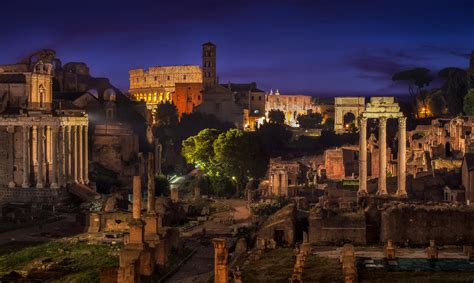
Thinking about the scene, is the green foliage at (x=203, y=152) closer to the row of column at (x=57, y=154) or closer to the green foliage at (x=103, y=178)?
the green foliage at (x=103, y=178)

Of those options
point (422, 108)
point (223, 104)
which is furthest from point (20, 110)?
point (422, 108)

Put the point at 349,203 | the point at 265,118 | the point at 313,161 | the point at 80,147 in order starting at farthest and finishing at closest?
1. the point at 265,118
2. the point at 313,161
3. the point at 80,147
4. the point at 349,203

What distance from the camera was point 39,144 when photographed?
63125 millimetres

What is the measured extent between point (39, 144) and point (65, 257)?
87.4 ft

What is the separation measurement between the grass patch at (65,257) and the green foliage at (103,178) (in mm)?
25615

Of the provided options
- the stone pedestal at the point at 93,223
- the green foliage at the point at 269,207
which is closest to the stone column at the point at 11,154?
the stone pedestal at the point at 93,223

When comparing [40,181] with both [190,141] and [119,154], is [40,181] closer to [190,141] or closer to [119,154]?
[119,154]

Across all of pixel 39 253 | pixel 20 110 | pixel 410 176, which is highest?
pixel 20 110

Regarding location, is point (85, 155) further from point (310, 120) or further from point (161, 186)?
point (310, 120)

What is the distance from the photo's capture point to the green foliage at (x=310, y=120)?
12094 centimetres

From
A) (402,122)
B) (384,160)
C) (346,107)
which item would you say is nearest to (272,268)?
(384,160)

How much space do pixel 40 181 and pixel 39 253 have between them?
24148 millimetres

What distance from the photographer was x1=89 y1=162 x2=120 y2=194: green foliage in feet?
227

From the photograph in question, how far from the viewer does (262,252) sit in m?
34.9
